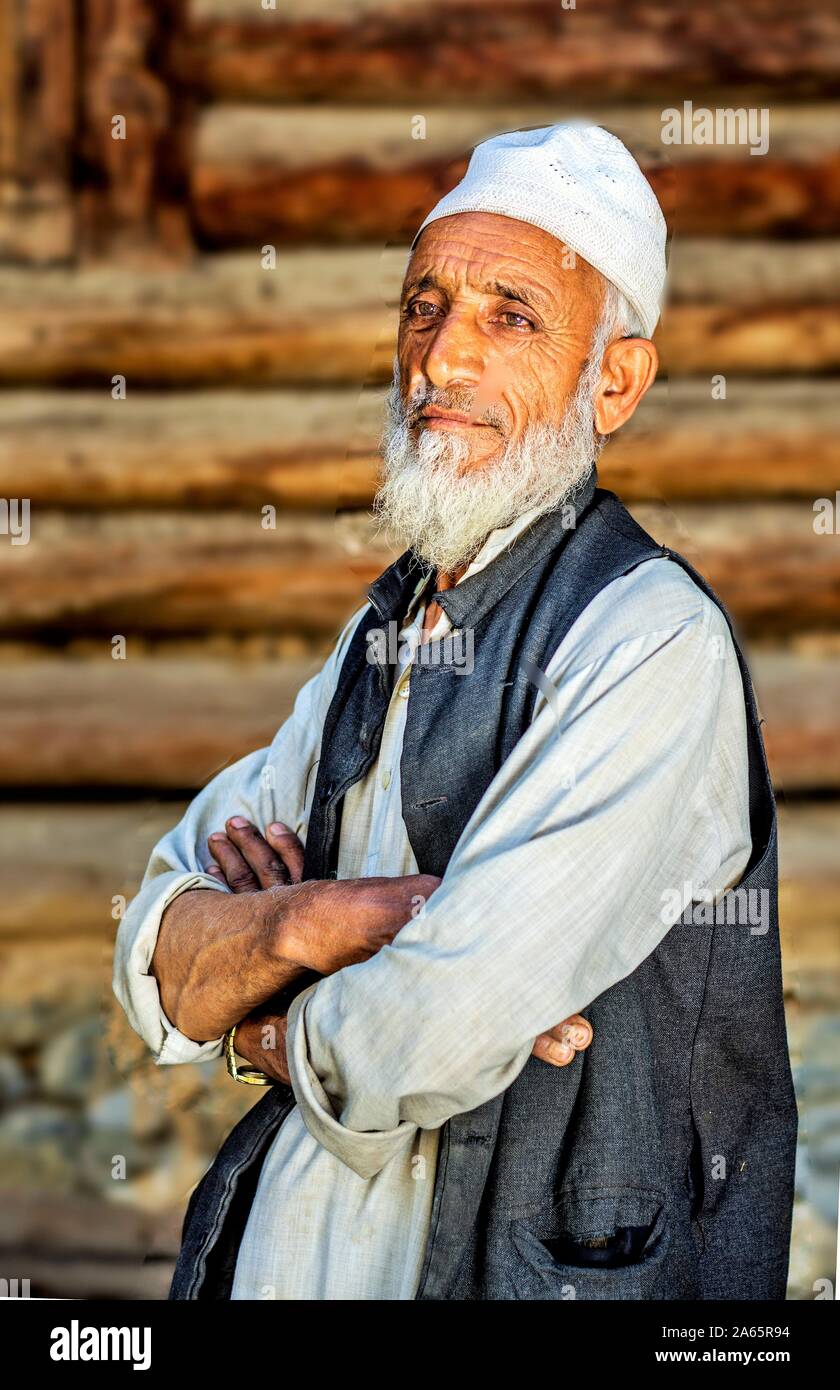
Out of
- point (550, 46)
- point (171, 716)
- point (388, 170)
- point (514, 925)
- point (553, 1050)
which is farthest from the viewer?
point (171, 716)

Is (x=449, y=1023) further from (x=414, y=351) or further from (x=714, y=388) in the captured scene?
(x=714, y=388)

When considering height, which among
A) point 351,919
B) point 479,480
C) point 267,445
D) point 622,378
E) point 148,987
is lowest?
point 148,987

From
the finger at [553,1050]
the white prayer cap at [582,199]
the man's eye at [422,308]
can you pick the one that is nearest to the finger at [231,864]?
the finger at [553,1050]

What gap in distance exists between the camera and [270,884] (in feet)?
7.01

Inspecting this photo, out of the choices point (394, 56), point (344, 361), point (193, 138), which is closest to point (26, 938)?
point (344, 361)

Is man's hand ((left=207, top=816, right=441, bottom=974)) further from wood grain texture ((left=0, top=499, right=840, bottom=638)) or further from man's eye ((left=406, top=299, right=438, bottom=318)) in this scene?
wood grain texture ((left=0, top=499, right=840, bottom=638))

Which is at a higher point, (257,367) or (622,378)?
(257,367)

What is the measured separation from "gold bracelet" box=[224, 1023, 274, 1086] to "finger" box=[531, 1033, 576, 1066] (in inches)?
15.3

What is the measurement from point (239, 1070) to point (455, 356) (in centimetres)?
97

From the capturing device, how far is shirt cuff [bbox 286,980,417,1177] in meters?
1.80

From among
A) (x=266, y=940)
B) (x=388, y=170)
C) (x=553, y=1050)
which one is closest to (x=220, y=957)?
(x=266, y=940)

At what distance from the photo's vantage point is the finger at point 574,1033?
1843 millimetres

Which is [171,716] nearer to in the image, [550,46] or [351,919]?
[550,46]
